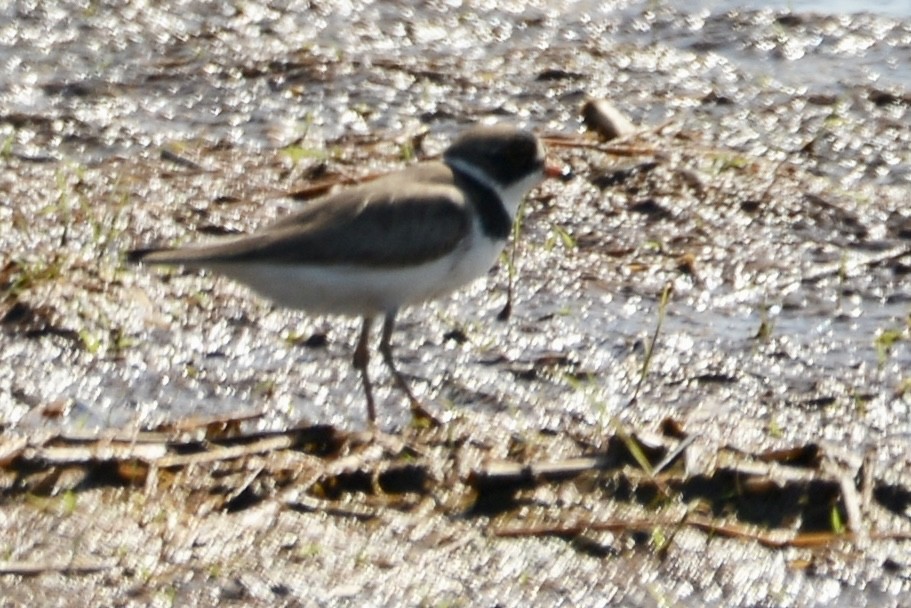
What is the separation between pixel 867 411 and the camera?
6.86 meters

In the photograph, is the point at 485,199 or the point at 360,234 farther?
the point at 485,199

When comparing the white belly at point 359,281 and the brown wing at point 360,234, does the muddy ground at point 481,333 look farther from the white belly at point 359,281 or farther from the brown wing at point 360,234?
the brown wing at point 360,234

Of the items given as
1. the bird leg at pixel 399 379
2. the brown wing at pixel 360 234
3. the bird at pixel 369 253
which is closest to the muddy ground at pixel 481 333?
the bird leg at pixel 399 379

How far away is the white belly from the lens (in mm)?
6590

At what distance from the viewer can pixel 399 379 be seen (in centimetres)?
680

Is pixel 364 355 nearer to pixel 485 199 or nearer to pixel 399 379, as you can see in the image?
pixel 399 379

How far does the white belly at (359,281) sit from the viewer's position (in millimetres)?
6590

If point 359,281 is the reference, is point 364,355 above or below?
below

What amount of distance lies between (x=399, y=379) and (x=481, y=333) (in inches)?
31.3

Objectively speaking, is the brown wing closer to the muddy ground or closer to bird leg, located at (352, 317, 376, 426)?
bird leg, located at (352, 317, 376, 426)

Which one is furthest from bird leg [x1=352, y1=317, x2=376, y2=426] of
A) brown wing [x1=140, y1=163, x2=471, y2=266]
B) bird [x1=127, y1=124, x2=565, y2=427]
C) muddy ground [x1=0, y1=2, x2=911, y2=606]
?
brown wing [x1=140, y1=163, x2=471, y2=266]

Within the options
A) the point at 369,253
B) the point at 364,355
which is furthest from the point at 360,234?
the point at 364,355

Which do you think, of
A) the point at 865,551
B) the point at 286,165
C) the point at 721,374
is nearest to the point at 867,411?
the point at 721,374

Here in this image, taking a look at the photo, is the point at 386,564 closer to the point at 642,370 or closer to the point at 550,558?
the point at 550,558
